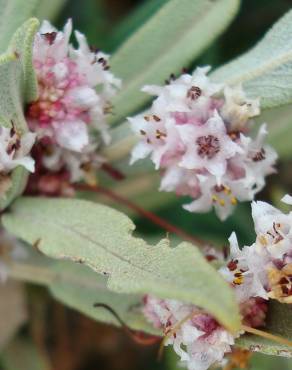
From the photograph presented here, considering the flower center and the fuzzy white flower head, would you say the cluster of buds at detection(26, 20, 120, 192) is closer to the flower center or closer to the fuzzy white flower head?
the flower center

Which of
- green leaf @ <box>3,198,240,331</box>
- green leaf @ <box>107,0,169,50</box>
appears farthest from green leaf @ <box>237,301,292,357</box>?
green leaf @ <box>107,0,169,50</box>

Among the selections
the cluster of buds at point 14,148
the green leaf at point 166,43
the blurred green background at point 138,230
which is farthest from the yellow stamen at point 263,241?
the blurred green background at point 138,230

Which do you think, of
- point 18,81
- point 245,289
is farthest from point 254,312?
point 18,81

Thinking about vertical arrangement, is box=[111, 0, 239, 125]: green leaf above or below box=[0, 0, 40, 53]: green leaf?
below

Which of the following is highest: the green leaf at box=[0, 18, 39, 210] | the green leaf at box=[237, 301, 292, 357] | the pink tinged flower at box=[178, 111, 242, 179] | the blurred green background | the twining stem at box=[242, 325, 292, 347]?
the green leaf at box=[0, 18, 39, 210]

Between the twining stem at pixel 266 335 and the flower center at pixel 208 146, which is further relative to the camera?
the flower center at pixel 208 146

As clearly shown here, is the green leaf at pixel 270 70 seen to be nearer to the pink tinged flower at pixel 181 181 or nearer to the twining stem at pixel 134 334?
the pink tinged flower at pixel 181 181

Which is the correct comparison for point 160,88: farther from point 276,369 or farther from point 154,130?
point 276,369

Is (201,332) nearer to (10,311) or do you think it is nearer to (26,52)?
(26,52)
